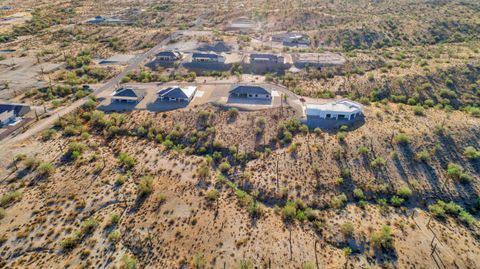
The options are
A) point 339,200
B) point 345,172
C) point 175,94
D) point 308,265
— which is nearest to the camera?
point 308,265

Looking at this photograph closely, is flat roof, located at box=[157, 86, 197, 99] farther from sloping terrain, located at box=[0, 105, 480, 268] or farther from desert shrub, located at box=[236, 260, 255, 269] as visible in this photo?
desert shrub, located at box=[236, 260, 255, 269]

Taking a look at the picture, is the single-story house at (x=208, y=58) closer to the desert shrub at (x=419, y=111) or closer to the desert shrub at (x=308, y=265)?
the desert shrub at (x=419, y=111)

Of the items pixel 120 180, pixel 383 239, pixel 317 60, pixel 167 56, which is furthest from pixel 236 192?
pixel 167 56

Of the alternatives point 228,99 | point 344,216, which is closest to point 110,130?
point 228,99

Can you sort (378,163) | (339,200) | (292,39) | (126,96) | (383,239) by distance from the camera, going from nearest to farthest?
(383,239)
(339,200)
(378,163)
(126,96)
(292,39)

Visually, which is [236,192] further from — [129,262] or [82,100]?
[82,100]

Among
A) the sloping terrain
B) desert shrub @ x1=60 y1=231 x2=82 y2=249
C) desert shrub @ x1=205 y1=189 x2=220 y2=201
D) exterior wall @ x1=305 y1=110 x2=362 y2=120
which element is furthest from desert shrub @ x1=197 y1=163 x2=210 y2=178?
exterior wall @ x1=305 y1=110 x2=362 y2=120
